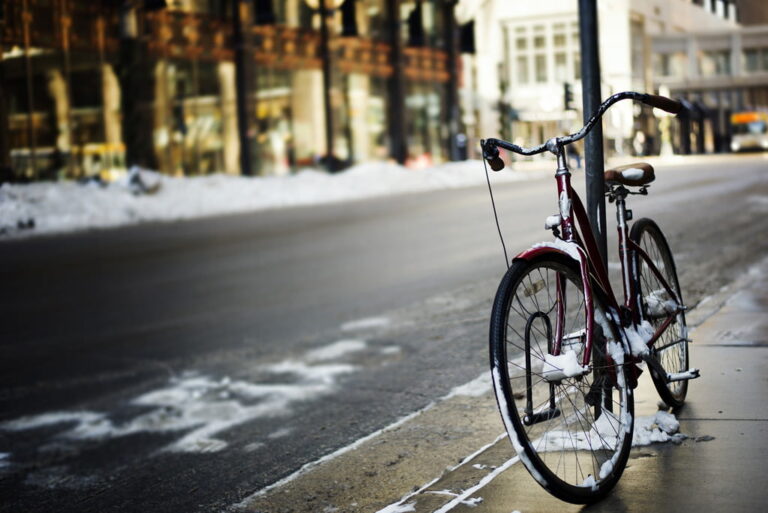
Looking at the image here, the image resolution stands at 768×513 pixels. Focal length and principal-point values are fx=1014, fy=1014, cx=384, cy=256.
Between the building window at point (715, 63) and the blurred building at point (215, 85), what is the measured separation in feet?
147

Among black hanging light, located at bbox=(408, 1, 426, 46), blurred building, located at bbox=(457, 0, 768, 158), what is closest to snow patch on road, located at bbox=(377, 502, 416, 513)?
black hanging light, located at bbox=(408, 1, 426, 46)

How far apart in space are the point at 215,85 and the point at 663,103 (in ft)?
108

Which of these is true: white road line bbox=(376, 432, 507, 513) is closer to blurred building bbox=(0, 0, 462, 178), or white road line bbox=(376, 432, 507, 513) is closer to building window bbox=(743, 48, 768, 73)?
blurred building bbox=(0, 0, 462, 178)

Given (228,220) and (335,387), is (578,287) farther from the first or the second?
(228,220)

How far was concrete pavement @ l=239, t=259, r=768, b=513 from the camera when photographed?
3732 mm

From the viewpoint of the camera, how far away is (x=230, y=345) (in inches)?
368

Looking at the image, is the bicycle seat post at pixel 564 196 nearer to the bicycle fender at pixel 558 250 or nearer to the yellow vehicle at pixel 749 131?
the bicycle fender at pixel 558 250

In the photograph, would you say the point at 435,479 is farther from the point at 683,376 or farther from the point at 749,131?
the point at 749,131

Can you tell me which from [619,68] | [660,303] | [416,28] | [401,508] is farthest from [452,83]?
[401,508]

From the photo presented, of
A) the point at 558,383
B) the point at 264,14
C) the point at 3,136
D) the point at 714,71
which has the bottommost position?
the point at 558,383

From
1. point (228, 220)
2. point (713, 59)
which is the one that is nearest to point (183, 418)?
point (228, 220)

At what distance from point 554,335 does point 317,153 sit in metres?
37.2

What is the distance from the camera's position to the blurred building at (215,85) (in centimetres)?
2936

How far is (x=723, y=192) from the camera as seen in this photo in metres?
23.5
